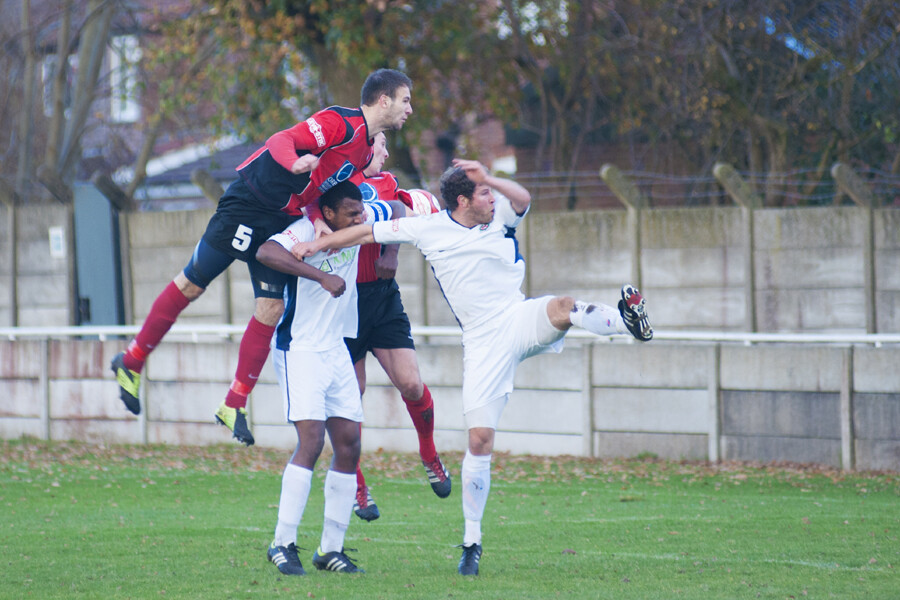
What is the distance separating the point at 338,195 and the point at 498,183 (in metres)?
0.94

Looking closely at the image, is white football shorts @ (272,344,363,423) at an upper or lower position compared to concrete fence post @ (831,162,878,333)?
lower

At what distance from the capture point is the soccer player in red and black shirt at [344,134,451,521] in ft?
23.8

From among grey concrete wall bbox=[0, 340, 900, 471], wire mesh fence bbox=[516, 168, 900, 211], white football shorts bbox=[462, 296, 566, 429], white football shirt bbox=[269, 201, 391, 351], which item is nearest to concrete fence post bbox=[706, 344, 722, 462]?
grey concrete wall bbox=[0, 340, 900, 471]

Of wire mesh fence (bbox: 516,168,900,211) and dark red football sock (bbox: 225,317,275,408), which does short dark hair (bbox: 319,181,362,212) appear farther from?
wire mesh fence (bbox: 516,168,900,211)

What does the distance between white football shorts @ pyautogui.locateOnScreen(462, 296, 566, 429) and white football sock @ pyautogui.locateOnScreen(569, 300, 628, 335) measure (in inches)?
7.8

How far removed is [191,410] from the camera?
12.8m

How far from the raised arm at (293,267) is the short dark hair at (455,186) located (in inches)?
29.8

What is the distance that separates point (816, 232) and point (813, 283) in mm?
519

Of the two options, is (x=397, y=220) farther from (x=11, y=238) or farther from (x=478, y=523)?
(x=11, y=238)

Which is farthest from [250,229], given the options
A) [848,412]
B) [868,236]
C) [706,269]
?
[868,236]

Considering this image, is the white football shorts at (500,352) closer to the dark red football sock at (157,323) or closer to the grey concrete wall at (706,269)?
the dark red football sock at (157,323)

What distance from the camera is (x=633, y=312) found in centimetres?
610

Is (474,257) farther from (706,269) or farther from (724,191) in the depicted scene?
(724,191)

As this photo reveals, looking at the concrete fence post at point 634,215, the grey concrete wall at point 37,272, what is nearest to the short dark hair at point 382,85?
the concrete fence post at point 634,215
